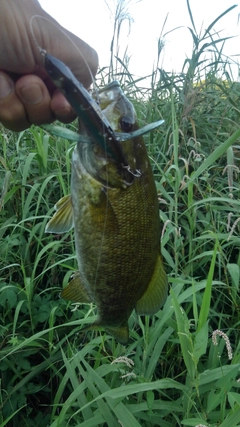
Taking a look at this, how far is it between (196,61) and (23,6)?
1.73m

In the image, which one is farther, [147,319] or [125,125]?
[147,319]

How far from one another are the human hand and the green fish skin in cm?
19

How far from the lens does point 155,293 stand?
121 cm

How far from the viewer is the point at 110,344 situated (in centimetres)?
182

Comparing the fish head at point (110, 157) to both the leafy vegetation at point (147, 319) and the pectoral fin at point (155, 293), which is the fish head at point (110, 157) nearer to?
the pectoral fin at point (155, 293)

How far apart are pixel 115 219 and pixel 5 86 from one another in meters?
0.54

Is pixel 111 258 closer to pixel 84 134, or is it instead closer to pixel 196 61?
pixel 84 134

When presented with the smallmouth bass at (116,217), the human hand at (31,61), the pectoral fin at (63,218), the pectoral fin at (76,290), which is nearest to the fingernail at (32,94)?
the human hand at (31,61)

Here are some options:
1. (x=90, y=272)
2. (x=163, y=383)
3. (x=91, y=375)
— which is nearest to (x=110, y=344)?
(x=91, y=375)

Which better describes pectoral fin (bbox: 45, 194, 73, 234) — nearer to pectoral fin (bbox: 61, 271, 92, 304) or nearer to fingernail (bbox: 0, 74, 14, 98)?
pectoral fin (bbox: 61, 271, 92, 304)

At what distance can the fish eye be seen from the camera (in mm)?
1108

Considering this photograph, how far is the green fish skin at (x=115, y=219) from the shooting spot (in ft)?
3.58

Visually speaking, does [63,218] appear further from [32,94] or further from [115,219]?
[32,94]

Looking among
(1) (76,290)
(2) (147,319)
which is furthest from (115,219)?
(2) (147,319)
